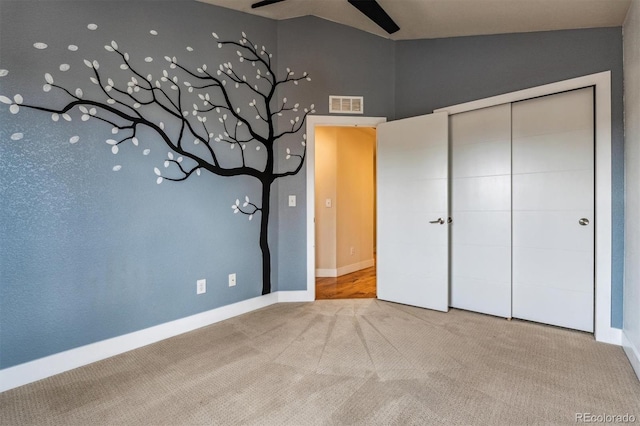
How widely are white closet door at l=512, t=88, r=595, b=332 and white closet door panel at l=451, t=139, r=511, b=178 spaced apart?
8 cm

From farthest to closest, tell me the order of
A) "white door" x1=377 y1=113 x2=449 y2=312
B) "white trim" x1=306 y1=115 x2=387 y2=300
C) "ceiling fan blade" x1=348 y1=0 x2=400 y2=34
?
"white trim" x1=306 y1=115 x2=387 y2=300, "white door" x1=377 y1=113 x2=449 y2=312, "ceiling fan blade" x1=348 y1=0 x2=400 y2=34

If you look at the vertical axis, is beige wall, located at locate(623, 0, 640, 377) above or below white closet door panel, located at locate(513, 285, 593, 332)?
above

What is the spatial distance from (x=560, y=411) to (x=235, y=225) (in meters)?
2.66

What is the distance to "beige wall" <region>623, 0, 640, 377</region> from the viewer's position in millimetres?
2000

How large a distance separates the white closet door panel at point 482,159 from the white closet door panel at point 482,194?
0.06 m

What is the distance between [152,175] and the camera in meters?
2.48

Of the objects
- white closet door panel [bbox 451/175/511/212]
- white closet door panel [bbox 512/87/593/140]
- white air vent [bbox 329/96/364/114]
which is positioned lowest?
white closet door panel [bbox 451/175/511/212]

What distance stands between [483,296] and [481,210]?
0.84m

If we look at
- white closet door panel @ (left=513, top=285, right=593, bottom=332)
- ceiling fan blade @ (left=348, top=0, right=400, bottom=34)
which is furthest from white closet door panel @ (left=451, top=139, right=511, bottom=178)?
ceiling fan blade @ (left=348, top=0, right=400, bottom=34)

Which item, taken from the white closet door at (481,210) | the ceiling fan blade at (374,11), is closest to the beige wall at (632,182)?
the white closet door at (481,210)

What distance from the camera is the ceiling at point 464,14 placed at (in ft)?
7.72

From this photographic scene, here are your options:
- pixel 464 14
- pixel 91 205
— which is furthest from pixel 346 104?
pixel 91 205

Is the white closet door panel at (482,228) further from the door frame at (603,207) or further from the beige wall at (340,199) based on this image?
the beige wall at (340,199)

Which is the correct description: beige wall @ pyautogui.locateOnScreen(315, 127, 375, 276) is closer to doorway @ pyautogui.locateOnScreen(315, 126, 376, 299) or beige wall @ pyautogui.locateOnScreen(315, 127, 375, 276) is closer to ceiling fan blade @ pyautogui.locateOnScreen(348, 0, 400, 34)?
doorway @ pyautogui.locateOnScreen(315, 126, 376, 299)
